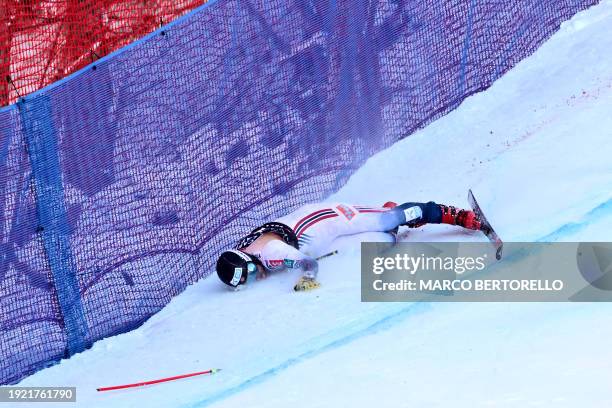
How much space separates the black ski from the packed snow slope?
0.09m

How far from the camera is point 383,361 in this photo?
223 inches

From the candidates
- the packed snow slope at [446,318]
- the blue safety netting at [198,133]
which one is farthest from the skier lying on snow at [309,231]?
the blue safety netting at [198,133]

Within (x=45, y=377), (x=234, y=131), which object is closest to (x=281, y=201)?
(x=234, y=131)

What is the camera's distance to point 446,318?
595 cm

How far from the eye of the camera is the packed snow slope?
5.25 meters

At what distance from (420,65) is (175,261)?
2.29 meters

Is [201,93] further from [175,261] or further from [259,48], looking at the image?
[175,261]

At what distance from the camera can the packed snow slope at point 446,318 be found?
525cm

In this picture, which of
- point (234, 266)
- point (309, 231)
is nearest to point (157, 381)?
point (234, 266)

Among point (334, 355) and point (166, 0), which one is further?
point (166, 0)

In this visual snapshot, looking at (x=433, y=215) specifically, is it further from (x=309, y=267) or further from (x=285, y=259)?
(x=285, y=259)

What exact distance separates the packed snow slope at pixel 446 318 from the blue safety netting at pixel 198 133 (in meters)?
0.18

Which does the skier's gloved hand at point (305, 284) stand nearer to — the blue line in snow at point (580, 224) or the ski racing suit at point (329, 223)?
the ski racing suit at point (329, 223)

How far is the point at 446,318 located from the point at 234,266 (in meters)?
1.55
